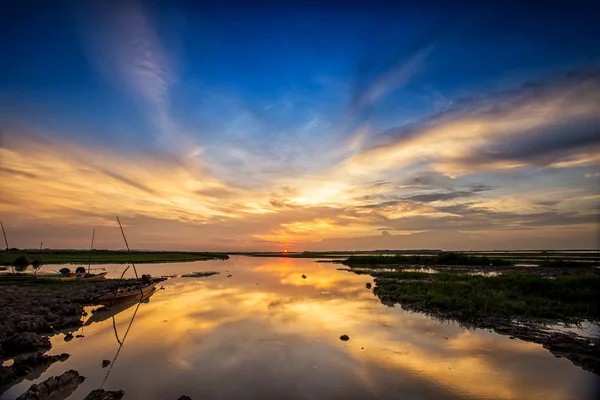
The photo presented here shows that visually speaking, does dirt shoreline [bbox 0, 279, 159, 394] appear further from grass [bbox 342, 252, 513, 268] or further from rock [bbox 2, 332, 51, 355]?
grass [bbox 342, 252, 513, 268]

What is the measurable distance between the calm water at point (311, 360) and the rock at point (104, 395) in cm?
35

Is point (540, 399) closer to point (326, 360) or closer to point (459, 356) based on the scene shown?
point (459, 356)

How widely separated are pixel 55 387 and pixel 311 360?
9132 millimetres

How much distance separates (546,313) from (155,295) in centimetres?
3234

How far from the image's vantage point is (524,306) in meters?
21.7

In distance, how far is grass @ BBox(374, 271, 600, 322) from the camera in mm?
20812

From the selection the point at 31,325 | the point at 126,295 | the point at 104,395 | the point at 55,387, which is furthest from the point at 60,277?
the point at 104,395

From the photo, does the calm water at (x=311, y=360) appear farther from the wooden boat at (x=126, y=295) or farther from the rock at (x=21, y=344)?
the wooden boat at (x=126, y=295)

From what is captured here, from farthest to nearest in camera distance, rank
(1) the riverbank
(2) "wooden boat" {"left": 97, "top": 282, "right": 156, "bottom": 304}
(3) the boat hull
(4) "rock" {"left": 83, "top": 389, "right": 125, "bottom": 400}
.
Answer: (3) the boat hull, (2) "wooden boat" {"left": 97, "top": 282, "right": 156, "bottom": 304}, (1) the riverbank, (4) "rock" {"left": 83, "top": 389, "right": 125, "bottom": 400}

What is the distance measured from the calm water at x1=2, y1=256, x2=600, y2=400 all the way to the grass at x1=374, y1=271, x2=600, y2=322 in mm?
3535

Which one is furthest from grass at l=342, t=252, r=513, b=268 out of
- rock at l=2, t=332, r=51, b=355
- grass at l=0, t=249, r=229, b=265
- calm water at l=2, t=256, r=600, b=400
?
rock at l=2, t=332, r=51, b=355

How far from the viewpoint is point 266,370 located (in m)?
12.9

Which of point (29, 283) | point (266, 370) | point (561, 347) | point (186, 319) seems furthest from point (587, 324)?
point (29, 283)

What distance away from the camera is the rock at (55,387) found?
962 centimetres
